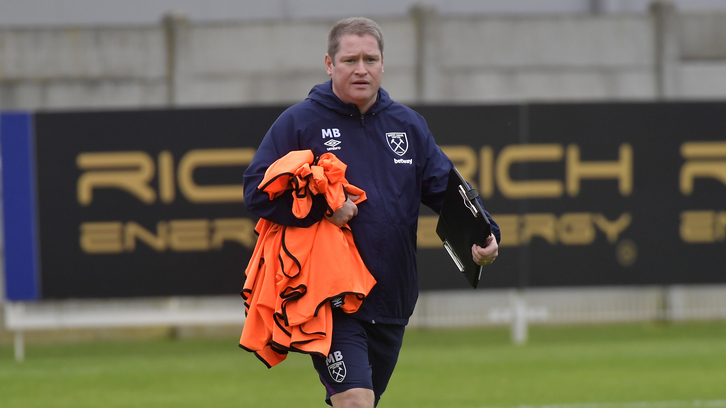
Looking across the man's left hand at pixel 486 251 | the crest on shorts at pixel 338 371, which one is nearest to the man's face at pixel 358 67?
the man's left hand at pixel 486 251

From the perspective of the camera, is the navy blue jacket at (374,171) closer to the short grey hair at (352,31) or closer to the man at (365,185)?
the man at (365,185)

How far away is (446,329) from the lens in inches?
441

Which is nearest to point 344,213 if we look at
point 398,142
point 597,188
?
point 398,142

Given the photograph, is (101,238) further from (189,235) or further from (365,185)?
(365,185)

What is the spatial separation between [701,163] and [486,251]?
21.4 ft

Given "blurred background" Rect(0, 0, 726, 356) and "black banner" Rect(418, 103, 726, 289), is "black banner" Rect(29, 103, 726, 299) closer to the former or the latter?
"black banner" Rect(418, 103, 726, 289)

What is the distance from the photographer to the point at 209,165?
8.90m

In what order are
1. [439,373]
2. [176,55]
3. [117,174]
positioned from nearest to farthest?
1. [439,373]
2. [117,174]
3. [176,55]

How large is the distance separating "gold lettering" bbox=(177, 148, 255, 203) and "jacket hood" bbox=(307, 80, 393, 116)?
526 centimetres

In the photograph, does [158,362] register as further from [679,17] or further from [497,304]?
[679,17]

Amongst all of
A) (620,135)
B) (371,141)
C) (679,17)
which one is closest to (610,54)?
(679,17)

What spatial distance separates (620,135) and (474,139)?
1.48 meters

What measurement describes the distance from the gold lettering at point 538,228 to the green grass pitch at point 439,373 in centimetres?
113

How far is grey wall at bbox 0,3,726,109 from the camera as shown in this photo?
11539 mm
